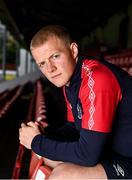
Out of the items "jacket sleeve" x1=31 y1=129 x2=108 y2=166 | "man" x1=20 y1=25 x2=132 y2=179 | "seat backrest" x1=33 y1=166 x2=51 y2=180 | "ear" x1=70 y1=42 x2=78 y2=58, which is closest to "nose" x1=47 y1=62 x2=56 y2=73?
"man" x1=20 y1=25 x2=132 y2=179

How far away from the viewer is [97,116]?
1604mm

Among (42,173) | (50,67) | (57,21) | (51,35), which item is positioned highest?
(51,35)

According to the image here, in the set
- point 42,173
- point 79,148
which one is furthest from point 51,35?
point 42,173

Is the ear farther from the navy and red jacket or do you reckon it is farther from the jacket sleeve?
the jacket sleeve

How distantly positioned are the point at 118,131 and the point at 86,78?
0.90 ft

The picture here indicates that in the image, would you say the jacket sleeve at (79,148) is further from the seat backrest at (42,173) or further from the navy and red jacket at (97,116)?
the seat backrest at (42,173)

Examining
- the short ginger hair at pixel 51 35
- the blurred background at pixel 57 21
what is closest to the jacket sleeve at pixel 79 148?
the short ginger hair at pixel 51 35

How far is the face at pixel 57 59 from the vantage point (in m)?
1.79

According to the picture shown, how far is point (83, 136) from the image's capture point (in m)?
1.65

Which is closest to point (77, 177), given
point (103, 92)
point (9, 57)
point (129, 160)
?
point (129, 160)

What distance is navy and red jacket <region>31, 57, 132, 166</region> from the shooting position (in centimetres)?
161

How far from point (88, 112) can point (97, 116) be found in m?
0.05

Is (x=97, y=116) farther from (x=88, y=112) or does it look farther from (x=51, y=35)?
(x=51, y=35)

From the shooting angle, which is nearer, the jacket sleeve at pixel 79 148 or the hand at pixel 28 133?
the jacket sleeve at pixel 79 148
